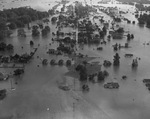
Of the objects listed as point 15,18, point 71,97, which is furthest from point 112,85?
point 15,18

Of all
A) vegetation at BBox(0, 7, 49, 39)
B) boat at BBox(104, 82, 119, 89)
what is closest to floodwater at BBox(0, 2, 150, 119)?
boat at BBox(104, 82, 119, 89)

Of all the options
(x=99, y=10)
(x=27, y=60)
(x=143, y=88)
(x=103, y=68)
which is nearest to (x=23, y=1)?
(x=99, y=10)

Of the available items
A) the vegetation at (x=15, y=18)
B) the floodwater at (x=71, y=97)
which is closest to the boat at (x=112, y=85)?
the floodwater at (x=71, y=97)

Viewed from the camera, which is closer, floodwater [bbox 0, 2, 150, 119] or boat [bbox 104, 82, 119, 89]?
floodwater [bbox 0, 2, 150, 119]

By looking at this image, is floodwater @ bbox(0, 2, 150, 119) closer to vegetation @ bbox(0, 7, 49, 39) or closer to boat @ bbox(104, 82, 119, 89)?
boat @ bbox(104, 82, 119, 89)

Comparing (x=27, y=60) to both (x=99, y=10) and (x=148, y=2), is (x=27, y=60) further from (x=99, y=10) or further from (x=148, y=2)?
(x=148, y=2)

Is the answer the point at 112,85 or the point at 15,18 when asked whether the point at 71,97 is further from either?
the point at 15,18

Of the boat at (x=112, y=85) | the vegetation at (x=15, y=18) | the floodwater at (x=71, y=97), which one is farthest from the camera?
the vegetation at (x=15, y=18)

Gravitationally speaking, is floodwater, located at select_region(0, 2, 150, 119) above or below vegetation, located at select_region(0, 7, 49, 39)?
below

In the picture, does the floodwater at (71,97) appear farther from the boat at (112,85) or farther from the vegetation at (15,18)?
the vegetation at (15,18)

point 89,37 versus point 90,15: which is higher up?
point 90,15

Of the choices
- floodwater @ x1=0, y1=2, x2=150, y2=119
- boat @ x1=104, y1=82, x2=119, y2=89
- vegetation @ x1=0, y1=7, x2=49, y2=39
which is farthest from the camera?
vegetation @ x1=0, y1=7, x2=49, y2=39
